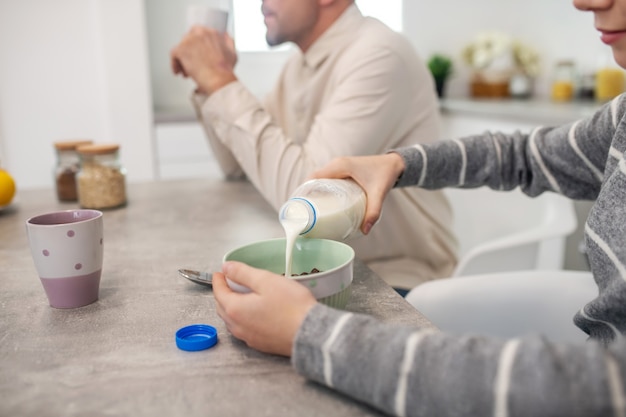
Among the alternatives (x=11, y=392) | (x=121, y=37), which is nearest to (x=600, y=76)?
(x=121, y=37)

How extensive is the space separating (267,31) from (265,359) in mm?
1131

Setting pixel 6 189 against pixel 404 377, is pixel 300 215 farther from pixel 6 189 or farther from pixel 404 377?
pixel 6 189

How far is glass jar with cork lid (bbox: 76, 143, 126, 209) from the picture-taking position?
4.04 ft

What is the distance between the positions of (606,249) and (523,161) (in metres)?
0.36

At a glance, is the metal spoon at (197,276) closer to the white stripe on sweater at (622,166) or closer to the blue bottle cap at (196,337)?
the blue bottle cap at (196,337)

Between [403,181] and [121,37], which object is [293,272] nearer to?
[403,181]

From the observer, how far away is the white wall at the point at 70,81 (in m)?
2.67

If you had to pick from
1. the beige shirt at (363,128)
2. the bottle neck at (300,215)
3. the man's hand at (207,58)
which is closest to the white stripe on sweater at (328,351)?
the bottle neck at (300,215)

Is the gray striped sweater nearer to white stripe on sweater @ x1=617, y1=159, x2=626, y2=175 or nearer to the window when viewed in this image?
white stripe on sweater @ x1=617, y1=159, x2=626, y2=175

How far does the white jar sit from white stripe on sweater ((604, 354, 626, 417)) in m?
0.38

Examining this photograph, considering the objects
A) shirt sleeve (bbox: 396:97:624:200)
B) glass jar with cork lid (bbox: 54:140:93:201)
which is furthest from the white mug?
shirt sleeve (bbox: 396:97:624:200)

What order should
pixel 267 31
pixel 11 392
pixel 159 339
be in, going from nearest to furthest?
pixel 11 392, pixel 159 339, pixel 267 31

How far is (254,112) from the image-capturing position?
1.31 m

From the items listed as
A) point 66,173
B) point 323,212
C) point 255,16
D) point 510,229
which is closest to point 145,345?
point 323,212
